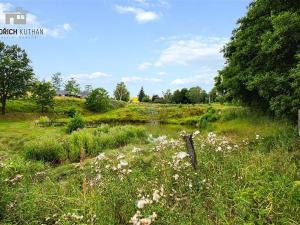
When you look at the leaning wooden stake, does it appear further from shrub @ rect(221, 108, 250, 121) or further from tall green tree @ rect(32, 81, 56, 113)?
tall green tree @ rect(32, 81, 56, 113)

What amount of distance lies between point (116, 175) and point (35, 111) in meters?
53.5

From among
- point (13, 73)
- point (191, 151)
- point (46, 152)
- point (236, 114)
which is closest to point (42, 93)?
point (13, 73)

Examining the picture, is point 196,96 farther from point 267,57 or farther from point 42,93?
point 267,57

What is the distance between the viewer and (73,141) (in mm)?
19703

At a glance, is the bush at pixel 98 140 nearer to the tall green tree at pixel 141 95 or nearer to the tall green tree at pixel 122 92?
the tall green tree at pixel 122 92

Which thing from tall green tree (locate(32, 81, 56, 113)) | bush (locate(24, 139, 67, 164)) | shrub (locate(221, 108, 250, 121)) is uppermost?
tall green tree (locate(32, 81, 56, 113))

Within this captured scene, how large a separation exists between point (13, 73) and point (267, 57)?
40992mm

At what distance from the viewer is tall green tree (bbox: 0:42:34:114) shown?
167ft

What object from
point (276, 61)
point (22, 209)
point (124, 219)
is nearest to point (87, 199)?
point (124, 219)

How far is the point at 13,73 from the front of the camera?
51688 mm

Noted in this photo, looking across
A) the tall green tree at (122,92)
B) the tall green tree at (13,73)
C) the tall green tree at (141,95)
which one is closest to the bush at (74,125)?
the tall green tree at (13,73)

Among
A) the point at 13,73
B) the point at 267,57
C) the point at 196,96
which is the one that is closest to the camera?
the point at 267,57

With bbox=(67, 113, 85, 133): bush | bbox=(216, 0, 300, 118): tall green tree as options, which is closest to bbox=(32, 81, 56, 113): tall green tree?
bbox=(67, 113, 85, 133): bush

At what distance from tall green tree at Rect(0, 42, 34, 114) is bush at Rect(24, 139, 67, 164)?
34.9 meters
